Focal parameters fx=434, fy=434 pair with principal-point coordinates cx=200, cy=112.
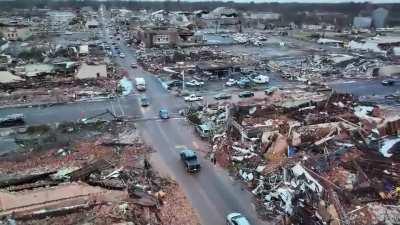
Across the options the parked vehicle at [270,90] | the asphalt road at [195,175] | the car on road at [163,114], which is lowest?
the asphalt road at [195,175]

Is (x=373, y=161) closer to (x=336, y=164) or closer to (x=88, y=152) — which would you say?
(x=336, y=164)

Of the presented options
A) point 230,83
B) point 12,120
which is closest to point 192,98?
point 230,83

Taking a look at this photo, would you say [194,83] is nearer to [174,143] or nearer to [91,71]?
[91,71]

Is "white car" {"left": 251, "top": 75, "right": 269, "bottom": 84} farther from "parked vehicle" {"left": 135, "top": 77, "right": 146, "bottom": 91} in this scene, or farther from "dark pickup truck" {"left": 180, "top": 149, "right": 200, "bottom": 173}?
"dark pickup truck" {"left": 180, "top": 149, "right": 200, "bottom": 173}

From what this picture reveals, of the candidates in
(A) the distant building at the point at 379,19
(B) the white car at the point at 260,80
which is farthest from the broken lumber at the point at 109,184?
(A) the distant building at the point at 379,19

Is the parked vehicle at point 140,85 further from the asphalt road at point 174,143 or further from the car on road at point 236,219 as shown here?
the car on road at point 236,219

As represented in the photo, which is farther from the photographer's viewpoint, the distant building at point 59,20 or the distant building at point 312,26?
the distant building at point 312,26
